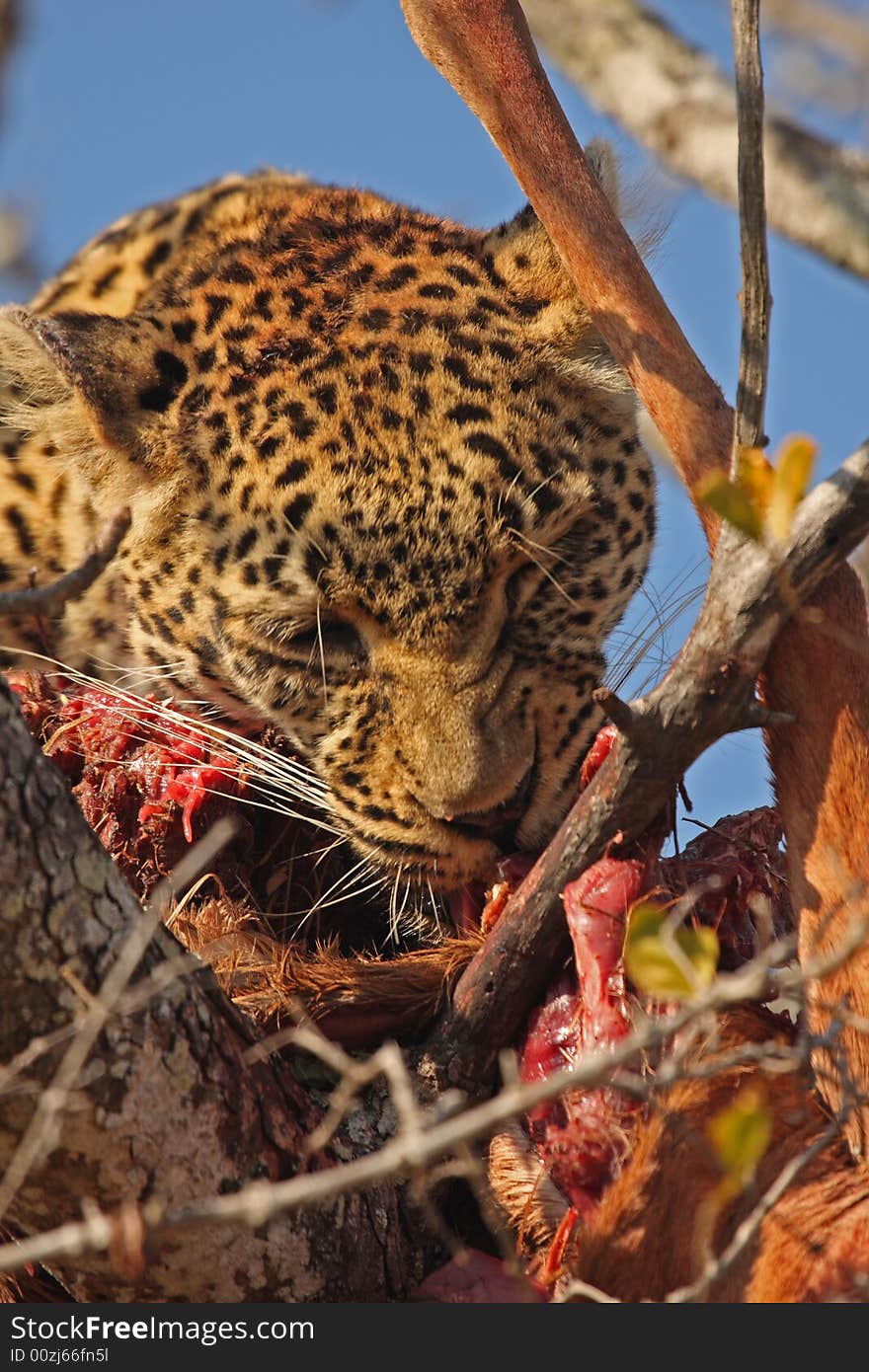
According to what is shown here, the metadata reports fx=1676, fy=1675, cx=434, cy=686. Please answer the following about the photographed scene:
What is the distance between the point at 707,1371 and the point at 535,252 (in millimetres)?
3546

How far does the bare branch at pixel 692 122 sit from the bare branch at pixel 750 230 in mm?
3718

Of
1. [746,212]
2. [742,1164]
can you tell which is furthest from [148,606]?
[742,1164]

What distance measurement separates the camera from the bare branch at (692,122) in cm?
689

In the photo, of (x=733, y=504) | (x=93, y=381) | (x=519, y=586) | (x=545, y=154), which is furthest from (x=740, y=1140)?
(x=93, y=381)

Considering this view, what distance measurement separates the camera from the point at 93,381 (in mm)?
5113

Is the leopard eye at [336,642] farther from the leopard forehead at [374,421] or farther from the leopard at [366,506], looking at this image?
the leopard forehead at [374,421]

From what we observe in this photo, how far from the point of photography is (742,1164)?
2.46 metres

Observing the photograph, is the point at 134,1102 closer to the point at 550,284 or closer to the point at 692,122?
the point at 550,284

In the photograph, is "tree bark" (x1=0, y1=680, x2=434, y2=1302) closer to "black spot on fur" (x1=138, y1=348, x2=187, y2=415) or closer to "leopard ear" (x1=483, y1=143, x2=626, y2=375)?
"black spot on fur" (x1=138, y1=348, x2=187, y2=415)

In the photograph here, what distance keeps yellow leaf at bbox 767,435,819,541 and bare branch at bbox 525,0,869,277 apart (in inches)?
171

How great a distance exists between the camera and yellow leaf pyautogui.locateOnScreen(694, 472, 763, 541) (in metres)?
2.60

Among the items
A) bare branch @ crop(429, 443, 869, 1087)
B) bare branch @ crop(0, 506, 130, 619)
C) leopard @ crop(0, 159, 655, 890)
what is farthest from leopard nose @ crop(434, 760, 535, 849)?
bare branch @ crop(0, 506, 130, 619)

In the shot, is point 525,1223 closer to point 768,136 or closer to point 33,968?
point 33,968

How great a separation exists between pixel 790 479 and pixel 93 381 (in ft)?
9.98
